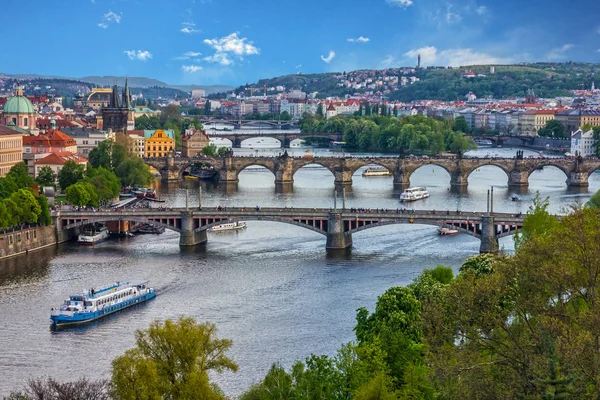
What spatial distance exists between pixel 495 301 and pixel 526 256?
799mm

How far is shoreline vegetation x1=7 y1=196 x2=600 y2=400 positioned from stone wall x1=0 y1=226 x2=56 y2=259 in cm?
2111

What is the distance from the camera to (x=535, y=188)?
67.9 meters

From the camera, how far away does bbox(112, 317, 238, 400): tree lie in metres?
18.5

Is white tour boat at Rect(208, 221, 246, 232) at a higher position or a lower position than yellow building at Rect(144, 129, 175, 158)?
lower

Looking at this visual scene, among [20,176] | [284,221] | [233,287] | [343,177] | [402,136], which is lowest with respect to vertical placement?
[233,287]

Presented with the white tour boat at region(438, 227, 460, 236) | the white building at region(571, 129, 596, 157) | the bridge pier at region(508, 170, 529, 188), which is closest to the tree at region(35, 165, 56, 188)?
the white tour boat at region(438, 227, 460, 236)

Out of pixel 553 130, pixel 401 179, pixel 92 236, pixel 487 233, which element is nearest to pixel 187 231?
pixel 92 236

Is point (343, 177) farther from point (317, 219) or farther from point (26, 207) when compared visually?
point (26, 207)

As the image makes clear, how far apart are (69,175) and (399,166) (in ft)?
70.8

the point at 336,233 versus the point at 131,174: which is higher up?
the point at 131,174

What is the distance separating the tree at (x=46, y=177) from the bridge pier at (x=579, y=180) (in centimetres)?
2814

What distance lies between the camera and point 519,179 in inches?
2731

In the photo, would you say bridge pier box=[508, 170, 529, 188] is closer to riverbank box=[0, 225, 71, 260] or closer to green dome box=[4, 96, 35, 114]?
green dome box=[4, 96, 35, 114]

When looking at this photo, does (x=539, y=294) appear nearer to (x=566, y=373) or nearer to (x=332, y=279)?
(x=566, y=373)
